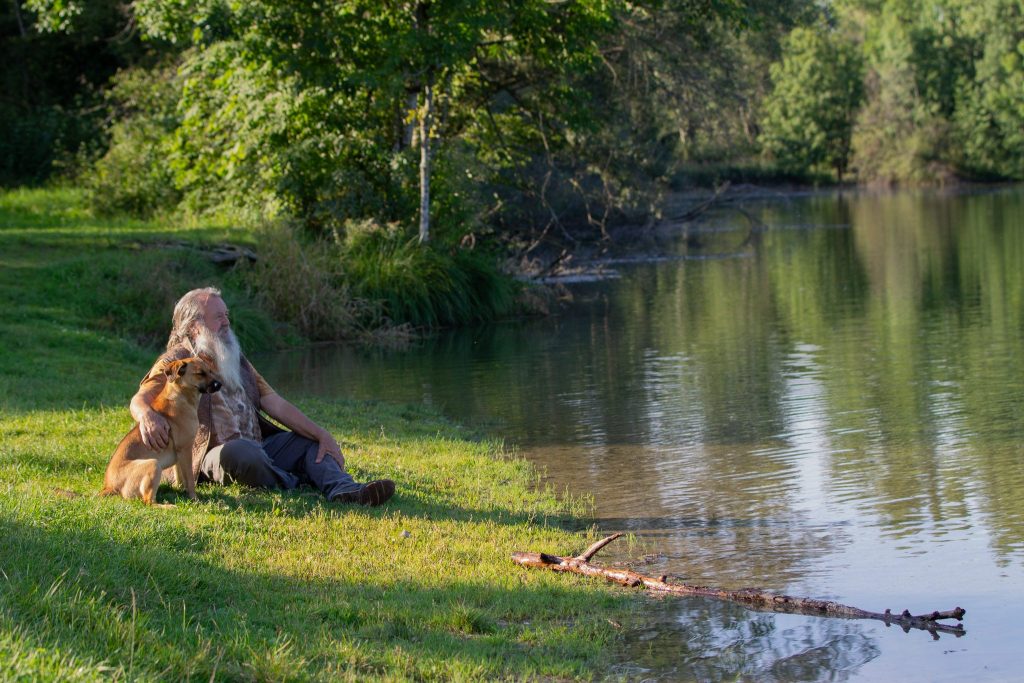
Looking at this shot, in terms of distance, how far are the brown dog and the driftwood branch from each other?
2208mm

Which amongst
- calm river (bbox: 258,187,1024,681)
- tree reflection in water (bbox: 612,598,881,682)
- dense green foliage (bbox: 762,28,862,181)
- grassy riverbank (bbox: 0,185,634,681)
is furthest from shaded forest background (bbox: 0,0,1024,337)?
dense green foliage (bbox: 762,28,862,181)

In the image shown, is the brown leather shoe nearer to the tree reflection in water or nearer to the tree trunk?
the tree reflection in water

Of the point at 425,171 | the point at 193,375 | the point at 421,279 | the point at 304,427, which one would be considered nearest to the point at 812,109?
the point at 425,171

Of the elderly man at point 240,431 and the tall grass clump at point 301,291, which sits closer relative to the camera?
the elderly man at point 240,431

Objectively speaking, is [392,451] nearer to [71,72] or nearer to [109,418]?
[109,418]

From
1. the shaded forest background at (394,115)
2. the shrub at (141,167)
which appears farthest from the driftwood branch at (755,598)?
the shrub at (141,167)

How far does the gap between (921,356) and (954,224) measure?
2878 centimetres

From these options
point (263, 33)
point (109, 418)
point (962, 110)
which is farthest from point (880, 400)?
point (962, 110)

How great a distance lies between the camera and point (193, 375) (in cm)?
790

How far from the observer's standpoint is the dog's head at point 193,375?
25.9ft

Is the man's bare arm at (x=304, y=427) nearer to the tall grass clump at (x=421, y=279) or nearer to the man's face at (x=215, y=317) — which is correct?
the man's face at (x=215, y=317)

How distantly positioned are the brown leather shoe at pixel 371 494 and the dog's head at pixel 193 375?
3.75ft

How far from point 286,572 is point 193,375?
1.74 m

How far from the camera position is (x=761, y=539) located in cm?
828
